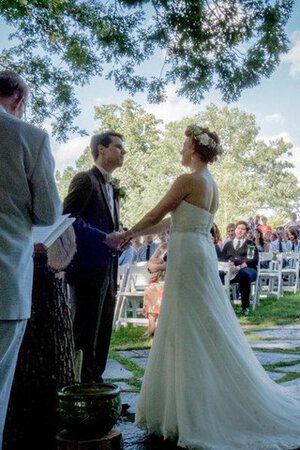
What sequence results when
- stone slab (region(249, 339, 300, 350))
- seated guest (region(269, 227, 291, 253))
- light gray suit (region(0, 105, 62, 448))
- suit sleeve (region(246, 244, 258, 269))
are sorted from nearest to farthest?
1. light gray suit (region(0, 105, 62, 448))
2. stone slab (region(249, 339, 300, 350))
3. suit sleeve (region(246, 244, 258, 269))
4. seated guest (region(269, 227, 291, 253))

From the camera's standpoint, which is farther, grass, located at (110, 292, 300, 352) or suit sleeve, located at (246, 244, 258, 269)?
suit sleeve, located at (246, 244, 258, 269)

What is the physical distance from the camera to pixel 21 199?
2.02m

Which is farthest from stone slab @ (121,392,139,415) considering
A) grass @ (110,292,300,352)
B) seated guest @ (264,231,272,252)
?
seated guest @ (264,231,272,252)

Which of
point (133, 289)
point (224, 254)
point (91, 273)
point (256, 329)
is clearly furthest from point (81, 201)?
point (224, 254)

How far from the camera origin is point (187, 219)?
3668mm

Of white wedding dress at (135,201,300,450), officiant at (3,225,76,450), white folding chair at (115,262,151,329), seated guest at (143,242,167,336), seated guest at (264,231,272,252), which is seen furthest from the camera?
seated guest at (264,231,272,252)

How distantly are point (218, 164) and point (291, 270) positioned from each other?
2393cm

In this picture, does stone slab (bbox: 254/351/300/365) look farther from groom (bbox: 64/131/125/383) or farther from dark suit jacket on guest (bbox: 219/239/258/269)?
dark suit jacket on guest (bbox: 219/239/258/269)

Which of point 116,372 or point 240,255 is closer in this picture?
point 116,372

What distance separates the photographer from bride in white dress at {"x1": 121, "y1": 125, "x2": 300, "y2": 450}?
3.06 meters

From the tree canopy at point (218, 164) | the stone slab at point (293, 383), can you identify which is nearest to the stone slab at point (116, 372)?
the stone slab at point (293, 383)

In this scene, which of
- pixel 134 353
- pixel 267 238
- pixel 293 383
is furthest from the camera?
pixel 267 238

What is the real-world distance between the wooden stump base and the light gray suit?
0.68m

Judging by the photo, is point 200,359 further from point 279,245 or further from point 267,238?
point 267,238
